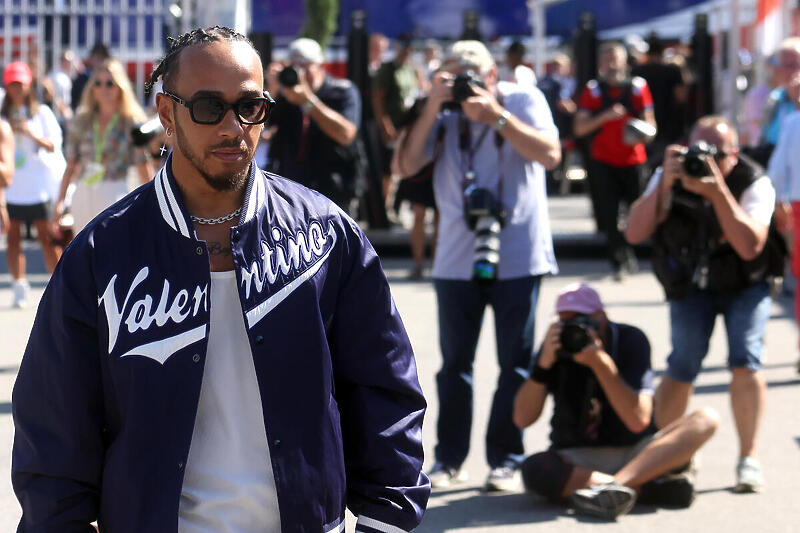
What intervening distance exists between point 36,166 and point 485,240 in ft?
19.2

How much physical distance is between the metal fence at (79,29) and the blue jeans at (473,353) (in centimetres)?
950

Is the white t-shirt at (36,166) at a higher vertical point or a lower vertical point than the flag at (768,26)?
lower

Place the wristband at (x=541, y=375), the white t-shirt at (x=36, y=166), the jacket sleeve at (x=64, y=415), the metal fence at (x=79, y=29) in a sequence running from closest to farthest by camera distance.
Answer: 1. the jacket sleeve at (x=64, y=415)
2. the wristband at (x=541, y=375)
3. the white t-shirt at (x=36, y=166)
4. the metal fence at (x=79, y=29)

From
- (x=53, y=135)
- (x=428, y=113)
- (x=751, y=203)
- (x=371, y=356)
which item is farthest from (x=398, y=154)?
(x=53, y=135)

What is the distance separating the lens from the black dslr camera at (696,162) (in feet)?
20.1

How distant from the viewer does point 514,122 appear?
20.0 ft

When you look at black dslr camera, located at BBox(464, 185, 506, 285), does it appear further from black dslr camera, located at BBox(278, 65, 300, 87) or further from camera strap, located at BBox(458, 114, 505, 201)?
black dslr camera, located at BBox(278, 65, 300, 87)

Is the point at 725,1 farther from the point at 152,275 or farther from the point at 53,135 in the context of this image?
the point at 152,275

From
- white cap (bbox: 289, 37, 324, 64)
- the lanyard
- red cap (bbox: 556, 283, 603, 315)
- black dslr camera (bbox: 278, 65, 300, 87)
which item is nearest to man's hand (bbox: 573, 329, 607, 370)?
red cap (bbox: 556, 283, 603, 315)

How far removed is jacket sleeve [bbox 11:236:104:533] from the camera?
2682 mm

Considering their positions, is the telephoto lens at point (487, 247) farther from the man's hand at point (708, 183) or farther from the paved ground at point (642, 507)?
the paved ground at point (642, 507)

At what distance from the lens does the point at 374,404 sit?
2893 millimetres

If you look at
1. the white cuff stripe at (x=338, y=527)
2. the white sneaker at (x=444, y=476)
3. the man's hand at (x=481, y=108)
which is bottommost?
the white sneaker at (x=444, y=476)

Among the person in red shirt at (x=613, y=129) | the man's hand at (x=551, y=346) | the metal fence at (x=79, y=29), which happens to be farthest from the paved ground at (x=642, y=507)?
the metal fence at (x=79, y=29)
